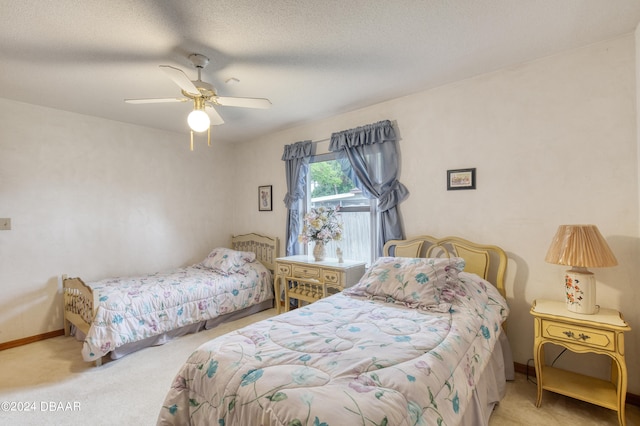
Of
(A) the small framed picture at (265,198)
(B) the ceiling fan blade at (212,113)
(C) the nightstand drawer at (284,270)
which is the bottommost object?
(C) the nightstand drawer at (284,270)

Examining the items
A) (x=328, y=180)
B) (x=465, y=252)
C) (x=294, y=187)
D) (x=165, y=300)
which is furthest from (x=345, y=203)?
(x=165, y=300)

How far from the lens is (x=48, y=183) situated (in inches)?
136

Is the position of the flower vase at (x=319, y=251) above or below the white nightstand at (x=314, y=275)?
above

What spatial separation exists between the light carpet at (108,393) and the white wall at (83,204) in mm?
720

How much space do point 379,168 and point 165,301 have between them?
8.87ft

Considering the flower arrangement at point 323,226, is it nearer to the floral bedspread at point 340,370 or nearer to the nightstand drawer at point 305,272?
the nightstand drawer at point 305,272

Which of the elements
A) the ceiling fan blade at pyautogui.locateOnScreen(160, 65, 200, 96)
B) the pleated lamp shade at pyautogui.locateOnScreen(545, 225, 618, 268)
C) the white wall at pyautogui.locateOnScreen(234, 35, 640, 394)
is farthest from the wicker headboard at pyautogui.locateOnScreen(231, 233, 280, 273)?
the pleated lamp shade at pyautogui.locateOnScreen(545, 225, 618, 268)

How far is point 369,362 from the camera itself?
1.37 metres

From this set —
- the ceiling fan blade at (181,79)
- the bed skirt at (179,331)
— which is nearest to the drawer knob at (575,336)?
the ceiling fan blade at (181,79)

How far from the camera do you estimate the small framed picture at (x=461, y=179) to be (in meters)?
2.78

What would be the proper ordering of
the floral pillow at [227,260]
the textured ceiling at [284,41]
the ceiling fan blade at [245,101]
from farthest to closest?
the floral pillow at [227,260] < the ceiling fan blade at [245,101] < the textured ceiling at [284,41]

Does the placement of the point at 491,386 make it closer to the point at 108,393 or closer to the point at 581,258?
the point at 581,258

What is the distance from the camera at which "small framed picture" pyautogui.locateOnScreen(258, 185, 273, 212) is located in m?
4.61

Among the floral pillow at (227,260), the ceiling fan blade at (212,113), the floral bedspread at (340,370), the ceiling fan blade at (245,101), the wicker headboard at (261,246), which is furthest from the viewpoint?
the wicker headboard at (261,246)
